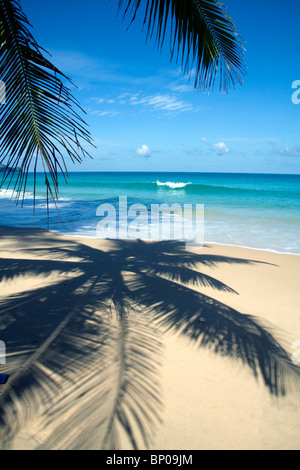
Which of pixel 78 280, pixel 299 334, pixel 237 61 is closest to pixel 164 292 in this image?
pixel 78 280

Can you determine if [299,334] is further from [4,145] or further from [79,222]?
[79,222]

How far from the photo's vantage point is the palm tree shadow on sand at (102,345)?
2068 millimetres

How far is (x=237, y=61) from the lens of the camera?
2623mm

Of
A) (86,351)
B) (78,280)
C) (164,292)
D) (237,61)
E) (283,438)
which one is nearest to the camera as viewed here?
(283,438)

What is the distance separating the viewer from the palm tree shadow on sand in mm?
2068

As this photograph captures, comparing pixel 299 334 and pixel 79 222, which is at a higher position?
pixel 79 222

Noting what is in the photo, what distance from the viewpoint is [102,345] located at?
A: 298 centimetres

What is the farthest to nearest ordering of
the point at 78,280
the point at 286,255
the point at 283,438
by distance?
1. the point at 286,255
2. the point at 78,280
3. the point at 283,438

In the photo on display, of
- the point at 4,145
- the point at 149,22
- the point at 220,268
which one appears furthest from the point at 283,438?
the point at 220,268
